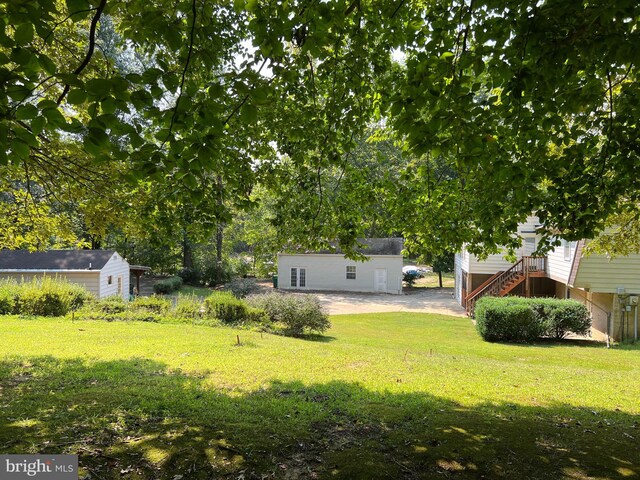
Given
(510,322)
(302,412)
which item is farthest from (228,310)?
(302,412)

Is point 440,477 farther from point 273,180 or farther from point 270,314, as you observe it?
point 270,314

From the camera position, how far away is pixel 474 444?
4.39 m

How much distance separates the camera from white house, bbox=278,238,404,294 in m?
33.1

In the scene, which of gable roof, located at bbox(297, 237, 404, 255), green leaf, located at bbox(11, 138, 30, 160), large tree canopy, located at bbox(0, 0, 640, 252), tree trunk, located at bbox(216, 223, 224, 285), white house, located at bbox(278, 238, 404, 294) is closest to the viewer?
green leaf, located at bbox(11, 138, 30, 160)

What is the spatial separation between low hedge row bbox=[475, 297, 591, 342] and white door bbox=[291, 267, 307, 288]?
1943 cm

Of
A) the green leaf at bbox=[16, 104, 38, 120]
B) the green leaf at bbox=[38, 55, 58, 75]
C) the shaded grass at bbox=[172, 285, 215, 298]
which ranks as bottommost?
the shaded grass at bbox=[172, 285, 215, 298]

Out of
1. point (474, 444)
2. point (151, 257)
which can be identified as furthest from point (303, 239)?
point (151, 257)

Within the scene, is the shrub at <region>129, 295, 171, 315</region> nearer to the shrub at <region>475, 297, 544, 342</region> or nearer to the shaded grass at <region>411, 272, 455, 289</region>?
the shrub at <region>475, 297, 544, 342</region>

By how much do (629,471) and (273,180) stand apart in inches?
232

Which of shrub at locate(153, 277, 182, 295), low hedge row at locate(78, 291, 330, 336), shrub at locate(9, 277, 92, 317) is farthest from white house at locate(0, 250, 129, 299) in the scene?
shrub at locate(153, 277, 182, 295)

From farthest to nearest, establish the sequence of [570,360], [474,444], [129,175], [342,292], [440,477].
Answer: [342,292], [570,360], [474,444], [440,477], [129,175]

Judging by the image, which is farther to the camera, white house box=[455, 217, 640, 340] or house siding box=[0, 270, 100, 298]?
house siding box=[0, 270, 100, 298]

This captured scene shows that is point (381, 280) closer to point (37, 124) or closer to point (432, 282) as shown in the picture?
point (432, 282)

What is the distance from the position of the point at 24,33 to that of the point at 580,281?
18.1 meters
